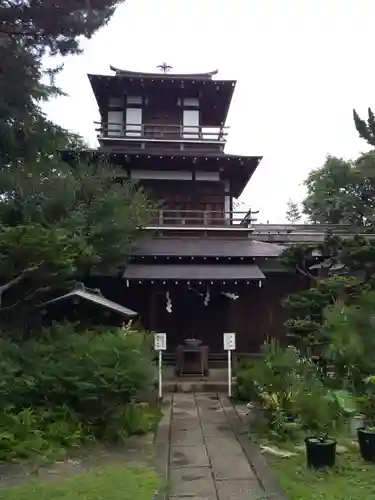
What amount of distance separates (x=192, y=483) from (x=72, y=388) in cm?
247

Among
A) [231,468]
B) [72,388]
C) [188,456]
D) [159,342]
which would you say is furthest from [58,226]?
[231,468]

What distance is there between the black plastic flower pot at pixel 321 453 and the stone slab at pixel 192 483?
1.28 meters

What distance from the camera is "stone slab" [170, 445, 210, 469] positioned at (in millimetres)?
6188

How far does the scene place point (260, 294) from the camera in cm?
1547

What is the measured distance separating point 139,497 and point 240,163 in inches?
482

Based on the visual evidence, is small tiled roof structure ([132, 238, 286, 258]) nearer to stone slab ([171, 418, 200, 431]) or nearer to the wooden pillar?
the wooden pillar

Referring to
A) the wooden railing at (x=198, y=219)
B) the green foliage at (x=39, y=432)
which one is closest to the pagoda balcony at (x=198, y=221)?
the wooden railing at (x=198, y=219)

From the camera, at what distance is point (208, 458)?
21.1 feet

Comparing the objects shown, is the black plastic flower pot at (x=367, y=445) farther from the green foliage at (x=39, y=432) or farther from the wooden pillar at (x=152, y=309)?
the wooden pillar at (x=152, y=309)

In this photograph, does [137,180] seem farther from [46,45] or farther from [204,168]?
[46,45]

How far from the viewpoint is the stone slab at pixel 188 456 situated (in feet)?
20.3

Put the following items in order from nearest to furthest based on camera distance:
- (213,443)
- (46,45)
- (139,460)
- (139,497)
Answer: (139,497)
(139,460)
(213,443)
(46,45)

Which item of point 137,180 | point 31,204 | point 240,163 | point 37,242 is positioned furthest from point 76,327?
point 240,163

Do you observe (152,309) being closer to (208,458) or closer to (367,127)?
(208,458)
